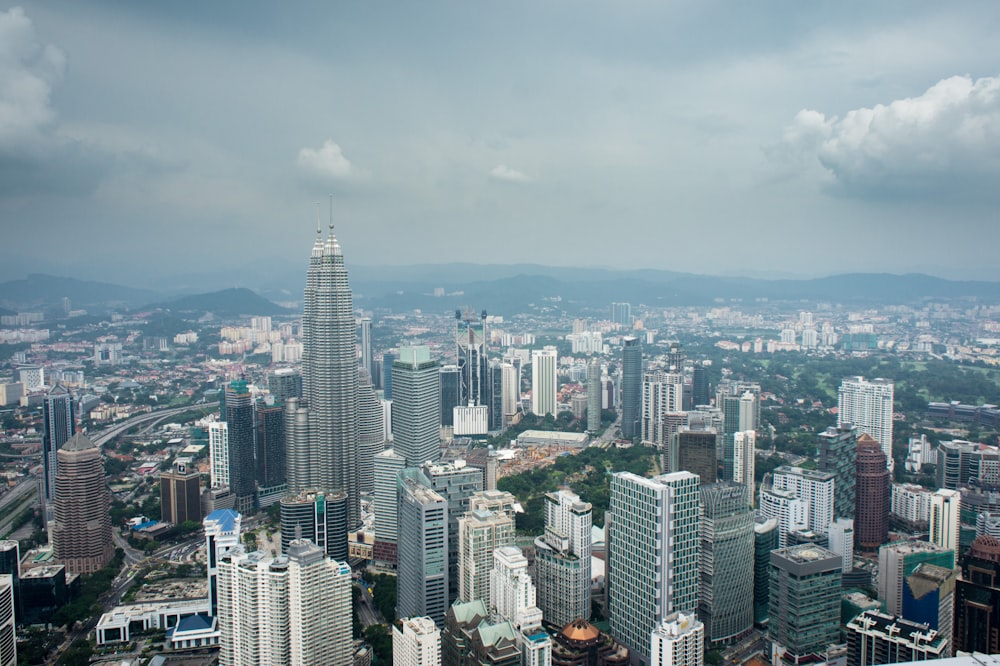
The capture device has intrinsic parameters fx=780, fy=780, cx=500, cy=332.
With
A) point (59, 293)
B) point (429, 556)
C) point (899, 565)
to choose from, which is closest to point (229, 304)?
point (59, 293)

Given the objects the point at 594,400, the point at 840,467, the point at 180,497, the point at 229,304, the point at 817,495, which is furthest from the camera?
the point at 229,304

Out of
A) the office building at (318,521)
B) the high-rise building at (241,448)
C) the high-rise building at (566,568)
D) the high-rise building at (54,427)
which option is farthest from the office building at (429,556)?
the high-rise building at (54,427)

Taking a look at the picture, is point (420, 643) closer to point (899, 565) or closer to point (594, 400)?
point (899, 565)

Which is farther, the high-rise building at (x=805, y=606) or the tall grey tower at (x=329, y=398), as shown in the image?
the tall grey tower at (x=329, y=398)

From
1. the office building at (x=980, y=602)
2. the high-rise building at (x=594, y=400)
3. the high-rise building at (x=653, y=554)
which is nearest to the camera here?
the office building at (x=980, y=602)

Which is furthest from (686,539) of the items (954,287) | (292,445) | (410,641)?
(954,287)

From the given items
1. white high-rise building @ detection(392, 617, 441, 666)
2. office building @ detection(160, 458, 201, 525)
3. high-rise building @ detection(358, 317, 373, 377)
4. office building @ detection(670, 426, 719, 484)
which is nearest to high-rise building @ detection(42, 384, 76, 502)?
office building @ detection(160, 458, 201, 525)

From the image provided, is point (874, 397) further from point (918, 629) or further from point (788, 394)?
point (918, 629)

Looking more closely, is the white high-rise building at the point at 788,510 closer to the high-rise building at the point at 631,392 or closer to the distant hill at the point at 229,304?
the high-rise building at the point at 631,392
